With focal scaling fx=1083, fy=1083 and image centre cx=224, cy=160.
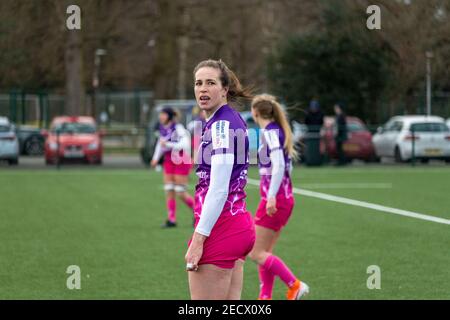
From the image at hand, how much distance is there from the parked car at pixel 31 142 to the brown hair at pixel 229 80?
3813 centimetres

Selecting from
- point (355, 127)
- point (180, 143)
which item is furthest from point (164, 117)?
point (355, 127)

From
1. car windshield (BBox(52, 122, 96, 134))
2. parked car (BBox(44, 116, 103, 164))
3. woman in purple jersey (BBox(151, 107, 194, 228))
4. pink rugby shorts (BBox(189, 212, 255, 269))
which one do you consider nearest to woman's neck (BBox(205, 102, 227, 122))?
pink rugby shorts (BBox(189, 212, 255, 269))

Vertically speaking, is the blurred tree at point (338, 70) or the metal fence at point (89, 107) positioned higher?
the blurred tree at point (338, 70)

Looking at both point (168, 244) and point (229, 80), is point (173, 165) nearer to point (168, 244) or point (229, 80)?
point (168, 244)

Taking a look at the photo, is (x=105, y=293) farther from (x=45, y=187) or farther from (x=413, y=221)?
(x=45, y=187)

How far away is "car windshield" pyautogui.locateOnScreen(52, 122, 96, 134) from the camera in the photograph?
3722 centimetres

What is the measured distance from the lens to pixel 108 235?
16.2 meters

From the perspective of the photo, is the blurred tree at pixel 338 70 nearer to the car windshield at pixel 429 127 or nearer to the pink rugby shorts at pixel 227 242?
the car windshield at pixel 429 127

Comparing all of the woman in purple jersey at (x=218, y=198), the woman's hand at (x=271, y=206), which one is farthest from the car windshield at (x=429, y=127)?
the woman in purple jersey at (x=218, y=198)

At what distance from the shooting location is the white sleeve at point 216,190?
257 inches

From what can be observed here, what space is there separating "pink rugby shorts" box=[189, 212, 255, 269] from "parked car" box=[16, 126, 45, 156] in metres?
38.5

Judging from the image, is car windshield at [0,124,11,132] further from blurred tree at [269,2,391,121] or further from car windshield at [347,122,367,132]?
blurred tree at [269,2,391,121]

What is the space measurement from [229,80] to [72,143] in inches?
1186

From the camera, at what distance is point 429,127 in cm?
3650
